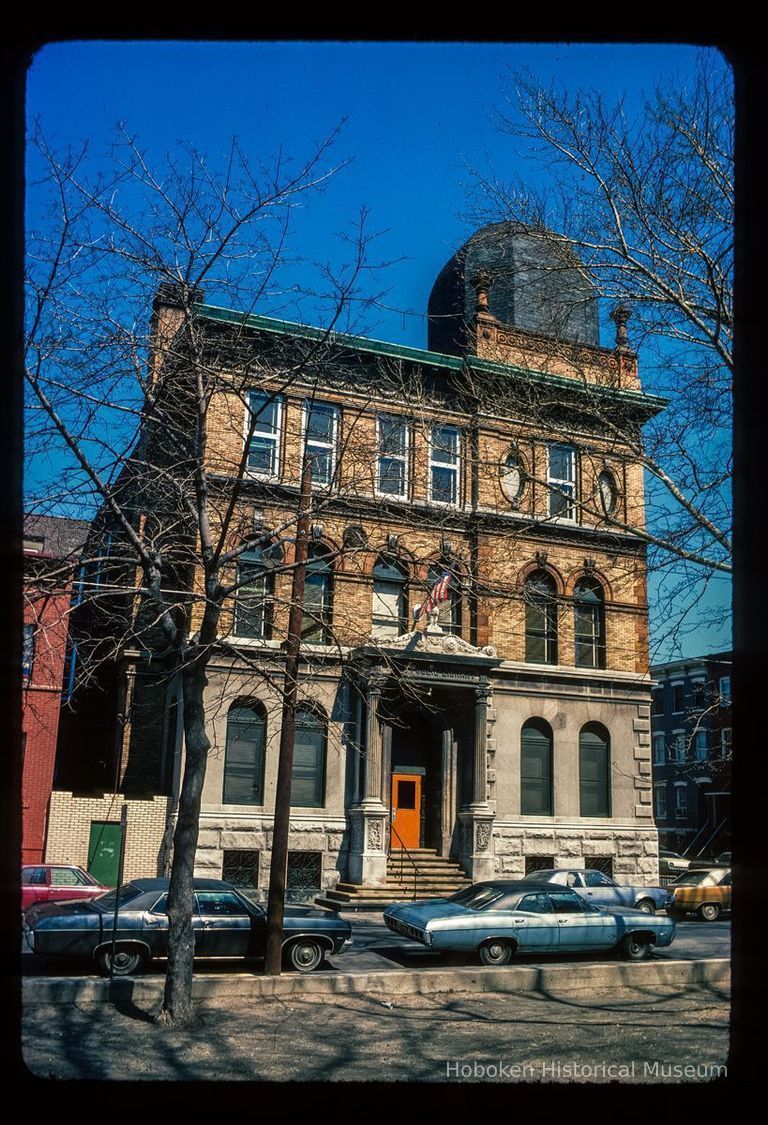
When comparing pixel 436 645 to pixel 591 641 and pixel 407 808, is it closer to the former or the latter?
pixel 407 808

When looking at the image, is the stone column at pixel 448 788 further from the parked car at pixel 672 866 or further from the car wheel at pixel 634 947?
the parked car at pixel 672 866

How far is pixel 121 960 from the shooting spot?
13539 millimetres

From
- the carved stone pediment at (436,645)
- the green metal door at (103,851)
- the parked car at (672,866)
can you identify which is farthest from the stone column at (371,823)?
the parked car at (672,866)

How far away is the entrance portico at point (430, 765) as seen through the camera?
2373cm

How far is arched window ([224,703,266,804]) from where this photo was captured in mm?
23531

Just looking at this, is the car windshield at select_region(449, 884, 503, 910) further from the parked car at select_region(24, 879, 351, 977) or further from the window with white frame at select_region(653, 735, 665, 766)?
the window with white frame at select_region(653, 735, 665, 766)

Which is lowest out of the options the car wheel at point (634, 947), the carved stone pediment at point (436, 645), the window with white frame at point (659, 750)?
the car wheel at point (634, 947)

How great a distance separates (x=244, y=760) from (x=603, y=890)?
8835mm

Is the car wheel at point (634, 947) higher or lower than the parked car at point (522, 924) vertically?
lower

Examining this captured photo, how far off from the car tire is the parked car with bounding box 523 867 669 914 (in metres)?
9.94

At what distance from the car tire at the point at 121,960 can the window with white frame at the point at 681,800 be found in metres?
47.1

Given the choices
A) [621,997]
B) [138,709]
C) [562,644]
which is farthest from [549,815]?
[621,997]

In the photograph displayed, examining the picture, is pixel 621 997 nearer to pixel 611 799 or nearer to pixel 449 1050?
pixel 449 1050

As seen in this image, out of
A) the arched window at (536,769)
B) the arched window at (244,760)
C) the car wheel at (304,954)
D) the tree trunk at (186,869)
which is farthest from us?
the arched window at (536,769)
